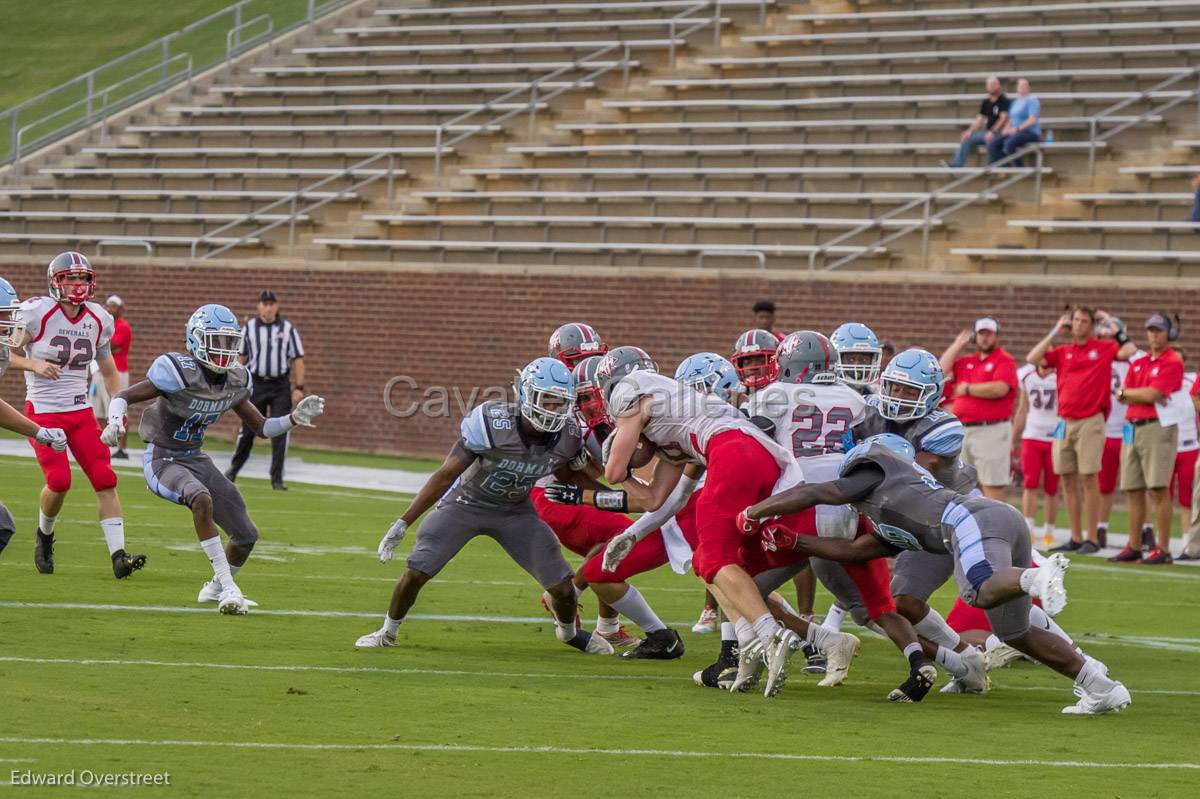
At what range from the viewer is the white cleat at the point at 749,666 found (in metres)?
7.14

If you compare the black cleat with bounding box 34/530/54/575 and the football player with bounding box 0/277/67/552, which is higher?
the football player with bounding box 0/277/67/552

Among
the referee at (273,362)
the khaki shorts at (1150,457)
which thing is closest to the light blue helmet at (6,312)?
the referee at (273,362)

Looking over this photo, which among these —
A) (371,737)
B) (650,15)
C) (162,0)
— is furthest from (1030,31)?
(162,0)

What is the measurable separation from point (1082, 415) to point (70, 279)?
7.90m

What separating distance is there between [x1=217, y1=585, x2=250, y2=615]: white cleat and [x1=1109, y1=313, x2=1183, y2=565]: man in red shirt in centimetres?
720

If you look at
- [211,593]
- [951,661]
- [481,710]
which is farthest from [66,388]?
[951,661]

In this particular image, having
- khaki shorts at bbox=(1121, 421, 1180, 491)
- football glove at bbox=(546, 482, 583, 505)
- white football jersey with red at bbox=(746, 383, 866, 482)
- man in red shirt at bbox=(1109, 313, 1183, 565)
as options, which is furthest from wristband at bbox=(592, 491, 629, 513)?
khaki shorts at bbox=(1121, 421, 1180, 491)

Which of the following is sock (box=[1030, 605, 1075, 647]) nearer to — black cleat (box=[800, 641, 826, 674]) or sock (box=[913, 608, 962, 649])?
sock (box=[913, 608, 962, 649])

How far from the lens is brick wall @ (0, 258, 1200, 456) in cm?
1723

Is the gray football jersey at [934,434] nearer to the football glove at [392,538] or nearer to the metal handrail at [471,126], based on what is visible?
the football glove at [392,538]

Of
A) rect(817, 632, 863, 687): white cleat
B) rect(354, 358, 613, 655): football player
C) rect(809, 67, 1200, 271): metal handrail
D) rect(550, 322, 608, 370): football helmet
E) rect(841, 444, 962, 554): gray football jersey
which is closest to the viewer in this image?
rect(841, 444, 962, 554): gray football jersey

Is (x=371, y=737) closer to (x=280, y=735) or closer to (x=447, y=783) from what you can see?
(x=280, y=735)

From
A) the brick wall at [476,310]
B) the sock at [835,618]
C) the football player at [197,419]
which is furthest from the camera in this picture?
the brick wall at [476,310]

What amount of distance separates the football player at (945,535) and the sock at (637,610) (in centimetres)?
129
